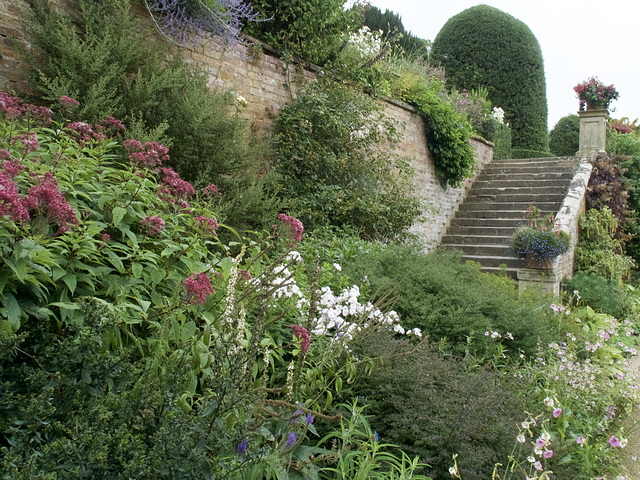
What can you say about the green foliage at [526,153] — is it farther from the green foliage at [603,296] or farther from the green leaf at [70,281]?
the green leaf at [70,281]

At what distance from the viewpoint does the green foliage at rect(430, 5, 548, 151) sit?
622 inches

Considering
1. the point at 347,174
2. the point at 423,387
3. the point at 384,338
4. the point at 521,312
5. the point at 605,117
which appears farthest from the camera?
the point at 605,117

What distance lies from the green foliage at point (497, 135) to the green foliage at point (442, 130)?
294 cm

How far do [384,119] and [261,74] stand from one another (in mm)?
2773

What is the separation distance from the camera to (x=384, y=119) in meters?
8.48

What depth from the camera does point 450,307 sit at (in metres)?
4.13

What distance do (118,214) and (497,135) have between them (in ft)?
42.6

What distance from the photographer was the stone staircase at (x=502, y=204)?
9.51 metres

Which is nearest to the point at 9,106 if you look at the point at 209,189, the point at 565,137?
the point at 209,189

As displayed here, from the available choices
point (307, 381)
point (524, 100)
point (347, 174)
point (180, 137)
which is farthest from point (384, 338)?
point (524, 100)

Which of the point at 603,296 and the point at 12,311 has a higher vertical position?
the point at 12,311

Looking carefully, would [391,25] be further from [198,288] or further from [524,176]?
[198,288]

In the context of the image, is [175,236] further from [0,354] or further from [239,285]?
[0,354]

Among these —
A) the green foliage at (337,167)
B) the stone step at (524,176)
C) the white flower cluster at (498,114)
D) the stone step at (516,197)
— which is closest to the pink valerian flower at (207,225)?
the green foliage at (337,167)
